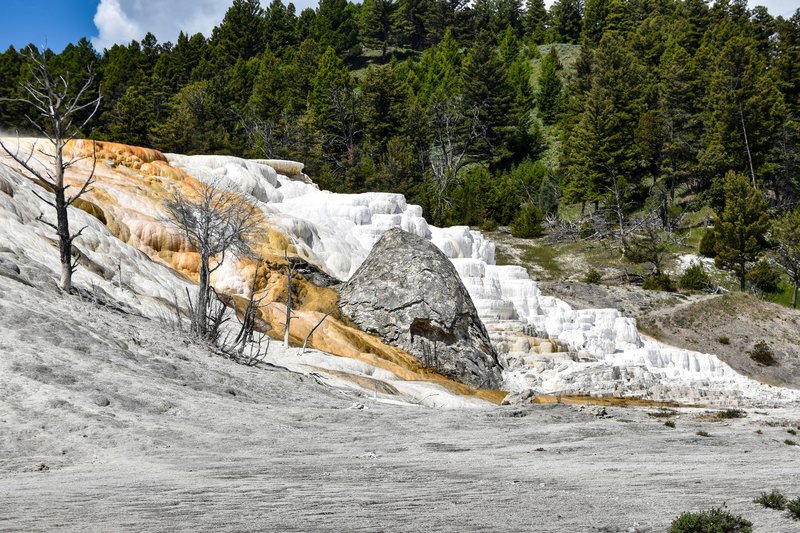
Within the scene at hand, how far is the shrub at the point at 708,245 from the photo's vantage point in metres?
56.0

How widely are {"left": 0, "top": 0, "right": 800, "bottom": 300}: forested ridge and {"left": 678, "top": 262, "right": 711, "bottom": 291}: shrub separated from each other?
5.16m

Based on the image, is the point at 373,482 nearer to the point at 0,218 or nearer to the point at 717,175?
the point at 0,218

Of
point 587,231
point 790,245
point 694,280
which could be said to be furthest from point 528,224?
point 790,245

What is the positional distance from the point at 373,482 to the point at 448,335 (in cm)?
2450

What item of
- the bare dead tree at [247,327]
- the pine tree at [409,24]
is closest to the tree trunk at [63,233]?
the bare dead tree at [247,327]

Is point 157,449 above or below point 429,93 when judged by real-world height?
below

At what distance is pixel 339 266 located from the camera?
41.4 m

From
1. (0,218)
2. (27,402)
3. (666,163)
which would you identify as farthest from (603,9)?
(27,402)

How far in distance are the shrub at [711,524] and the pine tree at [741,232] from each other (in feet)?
162

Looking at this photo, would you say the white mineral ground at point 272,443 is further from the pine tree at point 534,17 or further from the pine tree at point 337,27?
the pine tree at point 534,17

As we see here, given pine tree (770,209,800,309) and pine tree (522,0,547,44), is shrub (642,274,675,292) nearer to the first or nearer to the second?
pine tree (770,209,800,309)

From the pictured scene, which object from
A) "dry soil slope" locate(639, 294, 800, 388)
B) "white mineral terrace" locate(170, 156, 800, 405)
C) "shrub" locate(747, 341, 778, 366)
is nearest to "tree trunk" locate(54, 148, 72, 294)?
"white mineral terrace" locate(170, 156, 800, 405)

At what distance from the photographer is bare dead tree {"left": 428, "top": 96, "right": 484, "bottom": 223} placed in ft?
259

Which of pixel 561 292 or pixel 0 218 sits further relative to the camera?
pixel 561 292
